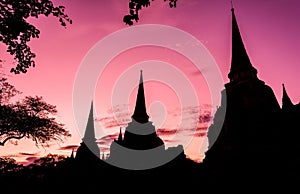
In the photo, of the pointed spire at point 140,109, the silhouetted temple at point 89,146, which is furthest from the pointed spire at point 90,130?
the pointed spire at point 140,109

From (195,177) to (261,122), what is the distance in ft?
40.8

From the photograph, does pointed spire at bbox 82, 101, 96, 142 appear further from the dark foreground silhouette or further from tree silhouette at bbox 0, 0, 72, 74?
tree silhouette at bbox 0, 0, 72, 74

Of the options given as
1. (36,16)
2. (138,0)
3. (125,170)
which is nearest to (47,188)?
(125,170)

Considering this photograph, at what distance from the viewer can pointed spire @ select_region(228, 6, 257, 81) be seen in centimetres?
4044

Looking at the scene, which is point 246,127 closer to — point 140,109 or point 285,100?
point 285,100

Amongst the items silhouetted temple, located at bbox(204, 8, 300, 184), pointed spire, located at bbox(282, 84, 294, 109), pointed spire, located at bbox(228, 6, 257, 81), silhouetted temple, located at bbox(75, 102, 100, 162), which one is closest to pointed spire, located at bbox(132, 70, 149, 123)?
silhouetted temple, located at bbox(75, 102, 100, 162)

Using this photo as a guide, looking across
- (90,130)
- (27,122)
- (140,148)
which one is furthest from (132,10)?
(90,130)

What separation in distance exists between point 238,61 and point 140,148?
2195 cm

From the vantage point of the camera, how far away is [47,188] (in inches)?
1017

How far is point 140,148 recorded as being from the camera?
4112 centimetres

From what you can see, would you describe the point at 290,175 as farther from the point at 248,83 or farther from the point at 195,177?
the point at 248,83

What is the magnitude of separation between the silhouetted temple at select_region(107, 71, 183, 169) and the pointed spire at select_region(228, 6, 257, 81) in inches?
606

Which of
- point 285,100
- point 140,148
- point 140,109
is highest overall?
point 285,100

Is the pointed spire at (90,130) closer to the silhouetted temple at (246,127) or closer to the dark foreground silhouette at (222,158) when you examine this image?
the dark foreground silhouette at (222,158)
